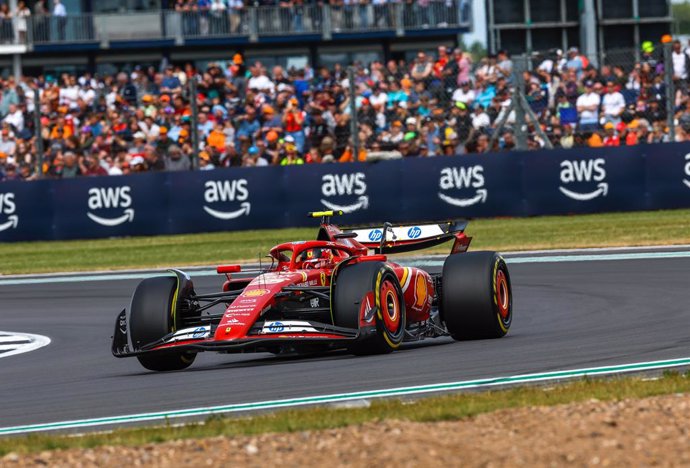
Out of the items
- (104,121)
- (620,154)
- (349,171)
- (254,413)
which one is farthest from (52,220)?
(254,413)

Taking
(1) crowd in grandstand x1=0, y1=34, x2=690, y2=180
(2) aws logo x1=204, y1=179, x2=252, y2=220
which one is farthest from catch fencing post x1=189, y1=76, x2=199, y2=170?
(2) aws logo x1=204, y1=179, x2=252, y2=220

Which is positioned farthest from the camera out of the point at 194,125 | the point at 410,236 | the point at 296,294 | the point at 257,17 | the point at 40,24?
the point at 40,24

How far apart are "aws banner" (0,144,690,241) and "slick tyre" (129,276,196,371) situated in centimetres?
1313

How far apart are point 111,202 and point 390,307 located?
1542 centimetres

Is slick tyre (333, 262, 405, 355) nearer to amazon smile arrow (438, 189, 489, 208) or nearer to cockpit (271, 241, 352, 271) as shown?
cockpit (271, 241, 352, 271)

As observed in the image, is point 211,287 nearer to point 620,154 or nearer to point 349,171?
point 349,171

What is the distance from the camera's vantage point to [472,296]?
1094 cm

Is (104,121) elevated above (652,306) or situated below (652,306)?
above

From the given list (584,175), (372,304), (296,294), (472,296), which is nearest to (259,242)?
(584,175)

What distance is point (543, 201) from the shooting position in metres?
23.7

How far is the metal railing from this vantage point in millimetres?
40281

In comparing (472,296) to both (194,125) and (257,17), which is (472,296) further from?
(257,17)

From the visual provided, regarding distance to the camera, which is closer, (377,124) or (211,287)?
(211,287)

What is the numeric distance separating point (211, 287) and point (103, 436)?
33.6 ft
